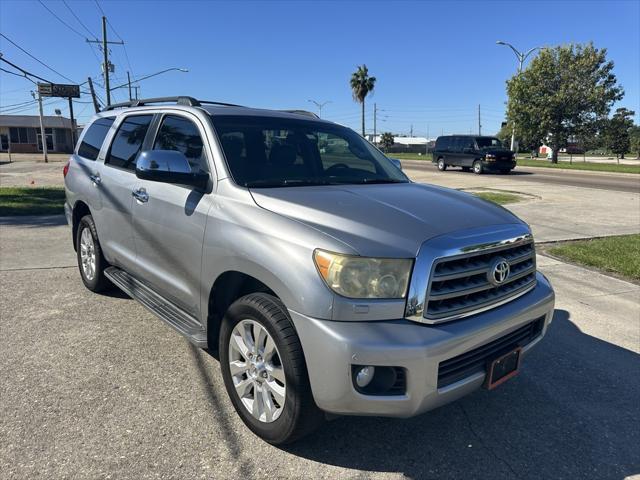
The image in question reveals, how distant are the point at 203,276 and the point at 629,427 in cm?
282

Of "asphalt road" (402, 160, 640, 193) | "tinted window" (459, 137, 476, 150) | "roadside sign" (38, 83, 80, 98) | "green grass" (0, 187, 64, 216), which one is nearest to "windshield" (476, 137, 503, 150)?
"tinted window" (459, 137, 476, 150)

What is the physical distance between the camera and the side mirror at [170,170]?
3217 mm

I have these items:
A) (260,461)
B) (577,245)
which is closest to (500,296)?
(260,461)

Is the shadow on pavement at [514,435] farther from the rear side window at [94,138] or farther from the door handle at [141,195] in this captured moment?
the rear side window at [94,138]

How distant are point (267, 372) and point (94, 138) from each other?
3819 mm

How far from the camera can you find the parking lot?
8.66 feet

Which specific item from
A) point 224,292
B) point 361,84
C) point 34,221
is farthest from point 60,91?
point 224,292

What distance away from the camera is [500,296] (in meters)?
2.82

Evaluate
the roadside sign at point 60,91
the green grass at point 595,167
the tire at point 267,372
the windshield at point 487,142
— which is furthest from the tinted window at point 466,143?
the roadside sign at point 60,91

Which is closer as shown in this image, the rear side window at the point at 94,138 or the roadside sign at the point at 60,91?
the rear side window at the point at 94,138

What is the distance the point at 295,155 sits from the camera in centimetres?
377

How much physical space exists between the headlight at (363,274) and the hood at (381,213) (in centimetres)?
5

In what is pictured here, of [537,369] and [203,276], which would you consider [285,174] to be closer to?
[203,276]

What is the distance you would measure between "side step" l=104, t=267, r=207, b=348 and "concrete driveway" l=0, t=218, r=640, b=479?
0.40 meters
